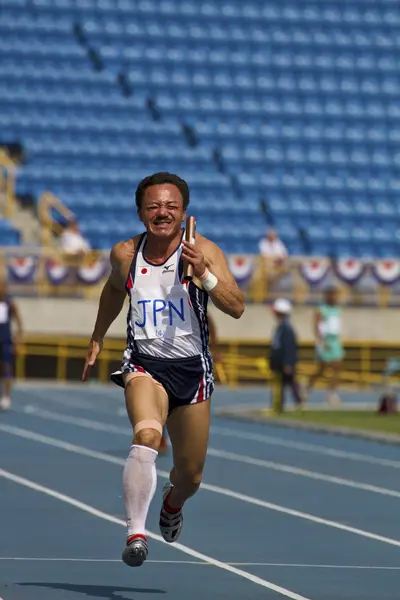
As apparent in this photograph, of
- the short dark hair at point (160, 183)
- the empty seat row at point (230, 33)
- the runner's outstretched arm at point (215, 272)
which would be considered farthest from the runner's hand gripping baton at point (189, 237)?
the empty seat row at point (230, 33)

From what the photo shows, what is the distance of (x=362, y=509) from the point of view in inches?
509

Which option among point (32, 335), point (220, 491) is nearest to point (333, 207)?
point (32, 335)

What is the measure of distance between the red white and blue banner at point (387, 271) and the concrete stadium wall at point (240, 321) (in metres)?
0.77

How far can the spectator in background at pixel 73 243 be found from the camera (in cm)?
3225

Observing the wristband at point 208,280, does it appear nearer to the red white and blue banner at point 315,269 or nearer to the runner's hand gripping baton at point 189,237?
the runner's hand gripping baton at point 189,237

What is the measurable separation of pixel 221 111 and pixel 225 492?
85.4 ft

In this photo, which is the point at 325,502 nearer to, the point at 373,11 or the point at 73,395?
the point at 73,395

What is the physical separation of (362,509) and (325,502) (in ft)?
1.88

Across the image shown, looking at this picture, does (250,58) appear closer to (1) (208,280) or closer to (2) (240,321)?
(2) (240,321)

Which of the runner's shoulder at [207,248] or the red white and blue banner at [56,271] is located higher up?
the red white and blue banner at [56,271]

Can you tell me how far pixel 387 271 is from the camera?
1281 inches

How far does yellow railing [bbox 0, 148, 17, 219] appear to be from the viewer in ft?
114

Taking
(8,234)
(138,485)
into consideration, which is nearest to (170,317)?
(138,485)

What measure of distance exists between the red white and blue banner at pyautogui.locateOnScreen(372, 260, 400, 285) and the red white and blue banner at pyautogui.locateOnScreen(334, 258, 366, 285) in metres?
0.24
